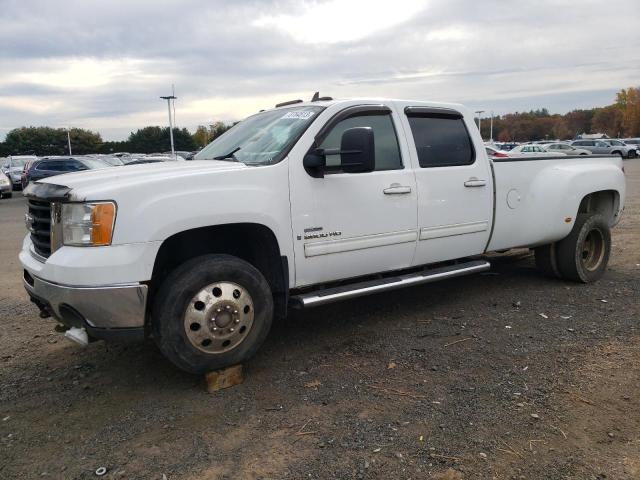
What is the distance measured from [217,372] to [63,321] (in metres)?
1.03

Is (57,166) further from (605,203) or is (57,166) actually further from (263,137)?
(605,203)

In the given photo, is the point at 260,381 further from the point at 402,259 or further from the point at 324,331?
the point at 402,259

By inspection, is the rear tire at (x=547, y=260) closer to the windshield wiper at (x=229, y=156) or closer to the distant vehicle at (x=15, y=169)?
the windshield wiper at (x=229, y=156)

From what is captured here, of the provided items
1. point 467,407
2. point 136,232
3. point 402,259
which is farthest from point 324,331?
point 136,232

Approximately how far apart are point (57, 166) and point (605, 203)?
65.5 ft

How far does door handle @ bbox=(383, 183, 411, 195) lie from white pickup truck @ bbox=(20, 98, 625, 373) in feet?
0.04

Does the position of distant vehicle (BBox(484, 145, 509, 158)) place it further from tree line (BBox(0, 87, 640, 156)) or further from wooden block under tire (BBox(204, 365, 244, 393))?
tree line (BBox(0, 87, 640, 156))

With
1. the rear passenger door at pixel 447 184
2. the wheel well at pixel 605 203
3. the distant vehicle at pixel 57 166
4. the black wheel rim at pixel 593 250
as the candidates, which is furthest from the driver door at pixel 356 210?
the distant vehicle at pixel 57 166

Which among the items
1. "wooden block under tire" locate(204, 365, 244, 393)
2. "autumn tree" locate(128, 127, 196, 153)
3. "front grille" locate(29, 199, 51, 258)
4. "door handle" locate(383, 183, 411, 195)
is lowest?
"wooden block under tire" locate(204, 365, 244, 393)

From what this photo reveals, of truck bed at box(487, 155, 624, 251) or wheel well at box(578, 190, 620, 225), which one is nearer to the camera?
truck bed at box(487, 155, 624, 251)

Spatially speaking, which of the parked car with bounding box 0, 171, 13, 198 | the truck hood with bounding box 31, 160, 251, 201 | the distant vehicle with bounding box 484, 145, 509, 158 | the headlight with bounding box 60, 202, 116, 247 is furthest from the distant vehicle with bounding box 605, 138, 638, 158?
the headlight with bounding box 60, 202, 116, 247

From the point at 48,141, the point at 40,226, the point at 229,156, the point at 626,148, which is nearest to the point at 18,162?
the point at 229,156

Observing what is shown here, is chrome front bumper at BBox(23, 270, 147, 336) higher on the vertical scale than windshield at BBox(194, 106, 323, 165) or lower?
lower

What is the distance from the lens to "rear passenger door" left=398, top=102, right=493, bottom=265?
4.68 meters
